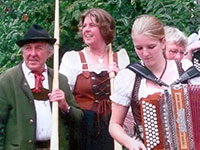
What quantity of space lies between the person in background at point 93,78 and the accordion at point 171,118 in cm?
127

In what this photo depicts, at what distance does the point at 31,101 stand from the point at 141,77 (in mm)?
858

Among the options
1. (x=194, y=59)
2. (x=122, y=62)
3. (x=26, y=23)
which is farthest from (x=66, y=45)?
(x=194, y=59)

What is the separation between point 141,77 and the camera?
4027 mm

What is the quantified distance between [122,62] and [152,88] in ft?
4.44

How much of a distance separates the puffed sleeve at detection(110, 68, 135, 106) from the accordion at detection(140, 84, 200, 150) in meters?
0.22

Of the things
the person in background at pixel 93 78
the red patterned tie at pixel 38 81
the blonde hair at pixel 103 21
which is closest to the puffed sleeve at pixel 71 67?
the person in background at pixel 93 78

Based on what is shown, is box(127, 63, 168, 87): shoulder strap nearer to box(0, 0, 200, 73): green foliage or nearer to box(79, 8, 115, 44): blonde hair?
box(79, 8, 115, 44): blonde hair

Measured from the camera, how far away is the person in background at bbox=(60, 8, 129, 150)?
5.07 m

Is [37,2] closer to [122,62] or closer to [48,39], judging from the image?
[122,62]

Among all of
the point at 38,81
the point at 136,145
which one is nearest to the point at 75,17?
the point at 38,81

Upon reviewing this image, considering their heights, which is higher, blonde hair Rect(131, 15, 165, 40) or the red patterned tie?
blonde hair Rect(131, 15, 165, 40)

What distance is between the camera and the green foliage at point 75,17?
20.5ft

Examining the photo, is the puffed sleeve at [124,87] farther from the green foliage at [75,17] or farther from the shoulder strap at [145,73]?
the green foliage at [75,17]

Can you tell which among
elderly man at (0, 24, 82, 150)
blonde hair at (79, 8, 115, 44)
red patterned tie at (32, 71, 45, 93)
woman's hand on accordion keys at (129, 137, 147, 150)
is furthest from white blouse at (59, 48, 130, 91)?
woman's hand on accordion keys at (129, 137, 147, 150)
